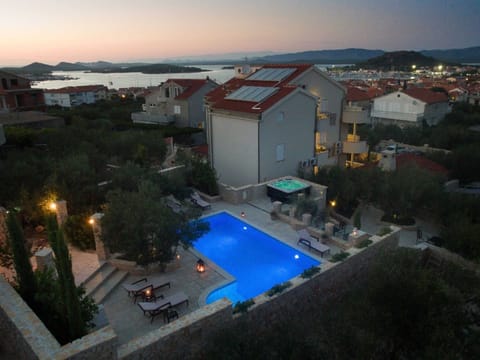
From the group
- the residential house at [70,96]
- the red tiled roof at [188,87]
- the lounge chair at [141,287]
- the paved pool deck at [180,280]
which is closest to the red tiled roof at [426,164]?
the paved pool deck at [180,280]

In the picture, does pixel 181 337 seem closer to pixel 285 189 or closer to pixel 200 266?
pixel 200 266

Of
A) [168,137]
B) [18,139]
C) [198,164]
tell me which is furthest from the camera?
[168,137]

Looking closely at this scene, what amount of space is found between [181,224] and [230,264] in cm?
350

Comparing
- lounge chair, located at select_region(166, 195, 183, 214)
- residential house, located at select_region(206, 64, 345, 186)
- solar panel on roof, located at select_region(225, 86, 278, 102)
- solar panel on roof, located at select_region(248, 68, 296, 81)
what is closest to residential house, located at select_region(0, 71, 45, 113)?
residential house, located at select_region(206, 64, 345, 186)

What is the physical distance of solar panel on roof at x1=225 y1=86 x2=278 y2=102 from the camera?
24.4m

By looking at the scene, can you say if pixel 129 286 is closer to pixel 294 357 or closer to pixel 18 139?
pixel 294 357

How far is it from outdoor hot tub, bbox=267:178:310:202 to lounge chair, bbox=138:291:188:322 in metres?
10.8

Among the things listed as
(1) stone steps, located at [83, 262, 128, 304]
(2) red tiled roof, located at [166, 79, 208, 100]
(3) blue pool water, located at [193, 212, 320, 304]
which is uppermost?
(2) red tiled roof, located at [166, 79, 208, 100]

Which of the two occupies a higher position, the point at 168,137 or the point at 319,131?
the point at 319,131

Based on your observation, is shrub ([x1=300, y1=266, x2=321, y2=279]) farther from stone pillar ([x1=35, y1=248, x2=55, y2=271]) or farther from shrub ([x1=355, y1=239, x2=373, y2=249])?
stone pillar ([x1=35, y1=248, x2=55, y2=271])

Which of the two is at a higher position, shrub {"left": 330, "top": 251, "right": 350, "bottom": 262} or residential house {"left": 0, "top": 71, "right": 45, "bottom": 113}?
residential house {"left": 0, "top": 71, "right": 45, "bottom": 113}

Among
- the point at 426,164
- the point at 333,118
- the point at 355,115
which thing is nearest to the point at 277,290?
the point at 333,118

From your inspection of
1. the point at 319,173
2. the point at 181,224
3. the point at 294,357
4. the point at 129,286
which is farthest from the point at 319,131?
the point at 294,357

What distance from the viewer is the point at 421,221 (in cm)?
2312
